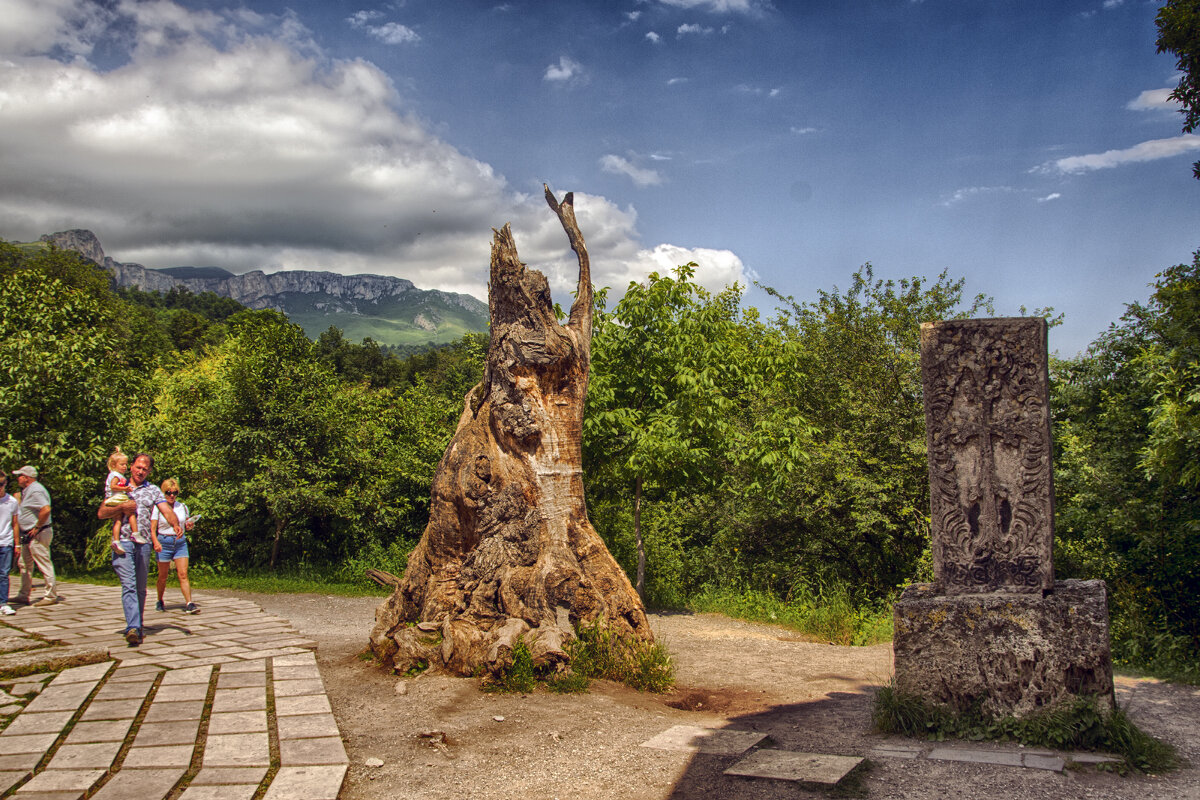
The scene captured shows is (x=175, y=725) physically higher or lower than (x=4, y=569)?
lower

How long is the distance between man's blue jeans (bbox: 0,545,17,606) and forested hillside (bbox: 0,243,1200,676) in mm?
5122

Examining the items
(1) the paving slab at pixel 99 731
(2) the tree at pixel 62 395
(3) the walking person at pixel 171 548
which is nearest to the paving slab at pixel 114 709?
(1) the paving slab at pixel 99 731

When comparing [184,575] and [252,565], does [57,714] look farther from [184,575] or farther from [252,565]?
[252,565]

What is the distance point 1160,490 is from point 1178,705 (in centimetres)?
439

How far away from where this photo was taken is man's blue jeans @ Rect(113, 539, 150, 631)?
7777 mm

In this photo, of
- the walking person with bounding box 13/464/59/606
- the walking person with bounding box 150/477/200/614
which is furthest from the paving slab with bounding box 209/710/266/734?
the walking person with bounding box 13/464/59/606

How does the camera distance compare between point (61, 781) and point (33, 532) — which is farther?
point (33, 532)

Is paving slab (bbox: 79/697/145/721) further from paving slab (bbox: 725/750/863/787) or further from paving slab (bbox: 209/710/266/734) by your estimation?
paving slab (bbox: 725/750/863/787)

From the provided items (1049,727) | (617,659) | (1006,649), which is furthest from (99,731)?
(1049,727)

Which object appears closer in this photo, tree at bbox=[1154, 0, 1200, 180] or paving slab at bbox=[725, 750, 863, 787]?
paving slab at bbox=[725, 750, 863, 787]

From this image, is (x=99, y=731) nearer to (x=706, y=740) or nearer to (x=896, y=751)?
(x=706, y=740)

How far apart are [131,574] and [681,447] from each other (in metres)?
7.24

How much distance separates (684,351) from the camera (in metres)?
12.7

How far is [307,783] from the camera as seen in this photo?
4438 millimetres
